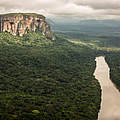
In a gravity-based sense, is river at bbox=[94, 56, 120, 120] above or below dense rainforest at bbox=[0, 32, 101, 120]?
Result: below

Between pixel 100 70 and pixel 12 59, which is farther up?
pixel 12 59

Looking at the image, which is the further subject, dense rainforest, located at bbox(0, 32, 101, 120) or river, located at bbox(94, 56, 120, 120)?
river, located at bbox(94, 56, 120, 120)

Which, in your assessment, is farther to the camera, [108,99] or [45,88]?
[45,88]

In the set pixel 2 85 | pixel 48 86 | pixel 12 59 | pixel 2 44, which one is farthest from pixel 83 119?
pixel 2 44

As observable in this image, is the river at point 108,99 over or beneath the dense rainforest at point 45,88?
beneath

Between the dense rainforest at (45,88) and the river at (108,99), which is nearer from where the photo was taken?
the dense rainforest at (45,88)

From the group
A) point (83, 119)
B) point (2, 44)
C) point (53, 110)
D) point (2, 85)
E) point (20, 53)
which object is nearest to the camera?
point (83, 119)

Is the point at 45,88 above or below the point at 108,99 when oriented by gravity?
above

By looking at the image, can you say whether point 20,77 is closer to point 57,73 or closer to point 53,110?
point 57,73
